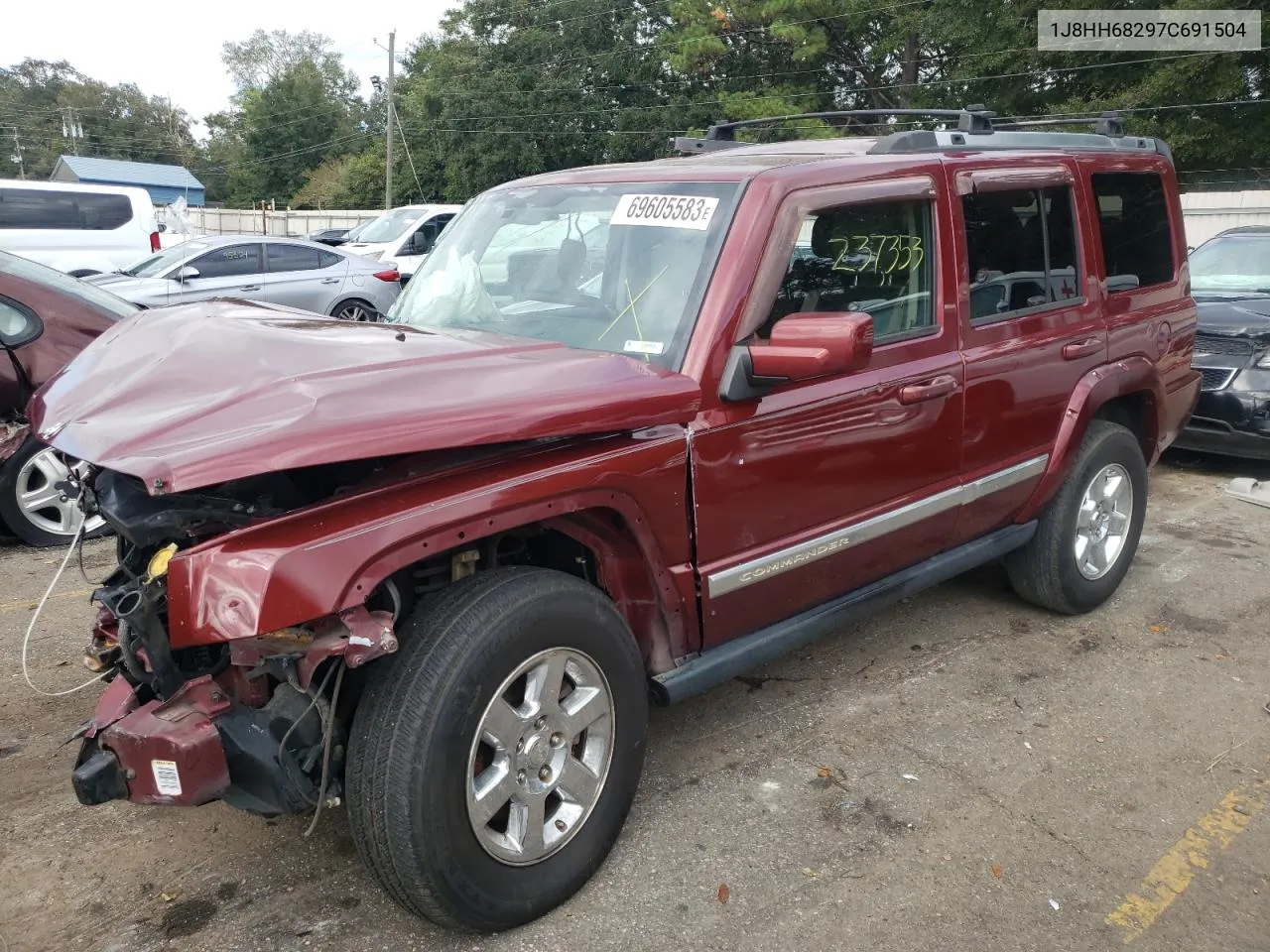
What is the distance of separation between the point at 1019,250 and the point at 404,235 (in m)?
13.0

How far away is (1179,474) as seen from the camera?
7.44 meters

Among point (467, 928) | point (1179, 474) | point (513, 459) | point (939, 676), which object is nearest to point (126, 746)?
point (467, 928)

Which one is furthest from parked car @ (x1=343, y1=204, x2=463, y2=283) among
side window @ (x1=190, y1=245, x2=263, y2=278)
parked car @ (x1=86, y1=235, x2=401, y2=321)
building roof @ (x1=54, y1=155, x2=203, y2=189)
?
building roof @ (x1=54, y1=155, x2=203, y2=189)

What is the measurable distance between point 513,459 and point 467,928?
1.15m

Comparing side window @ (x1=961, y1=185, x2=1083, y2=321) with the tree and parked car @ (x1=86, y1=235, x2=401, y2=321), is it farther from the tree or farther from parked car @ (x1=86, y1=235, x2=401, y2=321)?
the tree

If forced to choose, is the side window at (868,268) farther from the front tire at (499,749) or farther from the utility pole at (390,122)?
the utility pole at (390,122)

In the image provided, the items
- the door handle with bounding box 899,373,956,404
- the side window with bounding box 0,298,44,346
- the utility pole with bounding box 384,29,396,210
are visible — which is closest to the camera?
the door handle with bounding box 899,373,956,404

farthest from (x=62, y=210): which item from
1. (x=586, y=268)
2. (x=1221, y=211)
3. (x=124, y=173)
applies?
(x=124, y=173)

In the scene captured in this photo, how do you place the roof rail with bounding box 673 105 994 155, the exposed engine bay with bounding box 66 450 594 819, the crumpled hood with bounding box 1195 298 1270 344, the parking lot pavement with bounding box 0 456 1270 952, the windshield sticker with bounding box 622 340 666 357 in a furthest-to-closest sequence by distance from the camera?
1. the crumpled hood with bounding box 1195 298 1270 344
2. the roof rail with bounding box 673 105 994 155
3. the windshield sticker with bounding box 622 340 666 357
4. the parking lot pavement with bounding box 0 456 1270 952
5. the exposed engine bay with bounding box 66 450 594 819

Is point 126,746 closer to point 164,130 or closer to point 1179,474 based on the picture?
point 1179,474

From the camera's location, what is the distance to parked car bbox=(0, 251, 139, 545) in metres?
5.38

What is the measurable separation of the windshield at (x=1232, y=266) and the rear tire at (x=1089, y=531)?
4.20 meters

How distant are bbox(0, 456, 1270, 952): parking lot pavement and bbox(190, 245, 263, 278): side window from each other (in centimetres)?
783

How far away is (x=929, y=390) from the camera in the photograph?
3.52 metres
